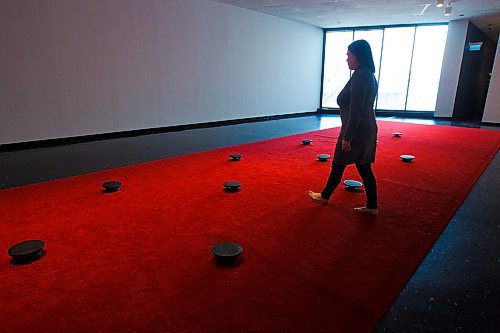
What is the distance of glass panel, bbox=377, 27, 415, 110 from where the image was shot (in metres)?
10.9

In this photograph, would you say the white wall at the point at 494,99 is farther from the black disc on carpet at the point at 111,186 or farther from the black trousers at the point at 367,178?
the black disc on carpet at the point at 111,186

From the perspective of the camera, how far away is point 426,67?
11.0m

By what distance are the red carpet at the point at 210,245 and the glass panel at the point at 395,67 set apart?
8.13m

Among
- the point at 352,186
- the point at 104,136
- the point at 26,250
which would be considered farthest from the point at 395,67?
the point at 26,250

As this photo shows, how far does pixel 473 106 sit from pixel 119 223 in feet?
46.7

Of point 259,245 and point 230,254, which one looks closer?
point 230,254

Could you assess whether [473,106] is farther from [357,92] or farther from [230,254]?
[230,254]

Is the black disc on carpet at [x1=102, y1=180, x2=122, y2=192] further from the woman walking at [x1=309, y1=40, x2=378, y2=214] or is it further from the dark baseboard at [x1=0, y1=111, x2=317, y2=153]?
the dark baseboard at [x1=0, y1=111, x2=317, y2=153]

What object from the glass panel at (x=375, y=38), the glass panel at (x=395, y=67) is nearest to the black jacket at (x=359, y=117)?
the glass panel at (x=375, y=38)

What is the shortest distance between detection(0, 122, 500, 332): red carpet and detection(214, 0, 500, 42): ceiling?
5085 millimetres

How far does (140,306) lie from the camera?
162 cm

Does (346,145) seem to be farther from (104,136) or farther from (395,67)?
(395,67)

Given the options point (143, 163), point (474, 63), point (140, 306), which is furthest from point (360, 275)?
point (474, 63)

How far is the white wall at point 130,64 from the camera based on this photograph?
16.6ft
